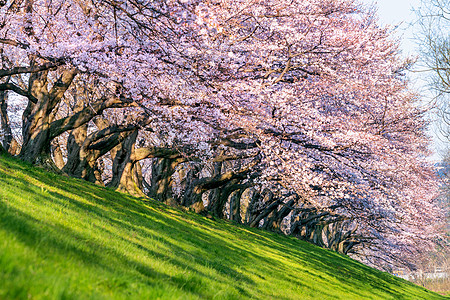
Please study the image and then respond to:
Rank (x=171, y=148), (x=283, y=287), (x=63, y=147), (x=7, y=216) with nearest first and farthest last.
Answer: (x=7, y=216)
(x=283, y=287)
(x=171, y=148)
(x=63, y=147)

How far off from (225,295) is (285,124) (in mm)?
12714

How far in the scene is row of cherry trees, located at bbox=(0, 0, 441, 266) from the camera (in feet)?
45.1

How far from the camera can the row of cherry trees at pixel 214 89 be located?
541 inches

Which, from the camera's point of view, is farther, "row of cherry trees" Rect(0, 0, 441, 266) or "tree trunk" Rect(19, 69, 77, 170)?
"tree trunk" Rect(19, 69, 77, 170)

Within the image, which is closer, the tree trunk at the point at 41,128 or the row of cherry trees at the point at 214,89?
the row of cherry trees at the point at 214,89

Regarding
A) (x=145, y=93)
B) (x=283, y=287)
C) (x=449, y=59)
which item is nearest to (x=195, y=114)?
(x=145, y=93)

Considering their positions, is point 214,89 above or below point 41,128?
above

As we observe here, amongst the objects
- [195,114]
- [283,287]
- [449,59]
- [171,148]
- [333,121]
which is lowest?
[283,287]

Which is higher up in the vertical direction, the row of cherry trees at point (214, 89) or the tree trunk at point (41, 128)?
the row of cherry trees at point (214, 89)

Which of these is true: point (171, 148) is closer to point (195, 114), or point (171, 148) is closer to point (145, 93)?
point (195, 114)

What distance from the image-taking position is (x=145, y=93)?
1625 cm

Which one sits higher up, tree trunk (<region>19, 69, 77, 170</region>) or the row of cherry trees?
the row of cherry trees

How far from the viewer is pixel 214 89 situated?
13.5 meters

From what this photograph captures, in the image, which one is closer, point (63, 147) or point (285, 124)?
point (285, 124)
